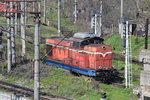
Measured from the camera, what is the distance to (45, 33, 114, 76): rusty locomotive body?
2450 cm

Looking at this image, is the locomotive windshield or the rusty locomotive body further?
the locomotive windshield

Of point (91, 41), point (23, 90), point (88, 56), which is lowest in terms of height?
point (23, 90)

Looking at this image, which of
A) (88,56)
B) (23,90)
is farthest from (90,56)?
(23,90)

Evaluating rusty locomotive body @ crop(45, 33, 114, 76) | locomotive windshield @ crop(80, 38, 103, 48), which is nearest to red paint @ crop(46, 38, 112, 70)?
rusty locomotive body @ crop(45, 33, 114, 76)

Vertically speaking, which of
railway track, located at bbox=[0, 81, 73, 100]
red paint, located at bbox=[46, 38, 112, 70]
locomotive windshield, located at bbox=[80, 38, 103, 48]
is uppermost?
locomotive windshield, located at bbox=[80, 38, 103, 48]

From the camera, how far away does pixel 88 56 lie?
25.0 m

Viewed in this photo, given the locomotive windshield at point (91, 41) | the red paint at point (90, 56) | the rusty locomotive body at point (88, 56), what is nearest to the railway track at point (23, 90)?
the rusty locomotive body at point (88, 56)

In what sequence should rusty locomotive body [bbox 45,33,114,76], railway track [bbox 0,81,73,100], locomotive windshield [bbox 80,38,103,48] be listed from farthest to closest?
1. locomotive windshield [bbox 80,38,103,48]
2. rusty locomotive body [bbox 45,33,114,76]
3. railway track [bbox 0,81,73,100]

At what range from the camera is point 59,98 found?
64.7 ft

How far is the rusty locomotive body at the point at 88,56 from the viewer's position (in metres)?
24.5

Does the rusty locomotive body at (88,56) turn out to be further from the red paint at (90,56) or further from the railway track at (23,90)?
the railway track at (23,90)

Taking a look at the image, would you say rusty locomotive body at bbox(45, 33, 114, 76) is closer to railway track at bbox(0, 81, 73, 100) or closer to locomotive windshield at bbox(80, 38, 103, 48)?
locomotive windshield at bbox(80, 38, 103, 48)

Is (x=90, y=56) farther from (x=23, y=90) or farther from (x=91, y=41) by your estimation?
(x=23, y=90)

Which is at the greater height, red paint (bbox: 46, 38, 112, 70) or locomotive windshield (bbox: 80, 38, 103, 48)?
locomotive windshield (bbox: 80, 38, 103, 48)
